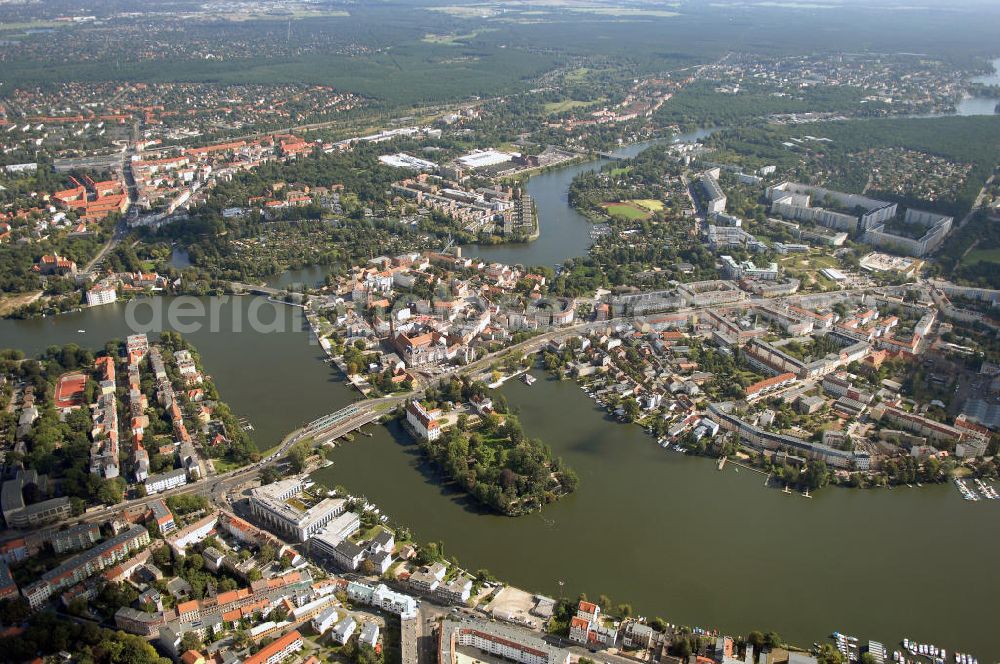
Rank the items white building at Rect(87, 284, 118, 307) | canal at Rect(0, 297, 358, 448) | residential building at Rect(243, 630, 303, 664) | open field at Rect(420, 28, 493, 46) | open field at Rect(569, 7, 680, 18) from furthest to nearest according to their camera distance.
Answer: open field at Rect(569, 7, 680, 18) < open field at Rect(420, 28, 493, 46) < white building at Rect(87, 284, 118, 307) < canal at Rect(0, 297, 358, 448) < residential building at Rect(243, 630, 303, 664)

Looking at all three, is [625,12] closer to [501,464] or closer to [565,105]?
[565,105]

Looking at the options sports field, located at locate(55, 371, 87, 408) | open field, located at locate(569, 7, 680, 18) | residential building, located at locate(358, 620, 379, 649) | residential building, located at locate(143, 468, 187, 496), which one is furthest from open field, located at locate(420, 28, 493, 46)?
residential building, located at locate(358, 620, 379, 649)

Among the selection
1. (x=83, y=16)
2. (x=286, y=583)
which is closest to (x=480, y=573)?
(x=286, y=583)

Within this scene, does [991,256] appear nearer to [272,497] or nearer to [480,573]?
[480,573]

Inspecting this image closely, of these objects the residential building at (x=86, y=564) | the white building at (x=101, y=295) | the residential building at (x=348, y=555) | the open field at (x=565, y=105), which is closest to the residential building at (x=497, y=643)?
the residential building at (x=348, y=555)

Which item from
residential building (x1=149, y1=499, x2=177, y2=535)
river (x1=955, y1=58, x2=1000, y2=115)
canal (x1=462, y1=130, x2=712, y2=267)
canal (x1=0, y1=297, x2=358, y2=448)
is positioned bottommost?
canal (x1=0, y1=297, x2=358, y2=448)

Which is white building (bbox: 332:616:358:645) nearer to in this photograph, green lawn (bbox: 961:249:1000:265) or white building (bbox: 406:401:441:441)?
white building (bbox: 406:401:441:441)

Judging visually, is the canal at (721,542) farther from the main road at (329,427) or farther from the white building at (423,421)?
the main road at (329,427)
